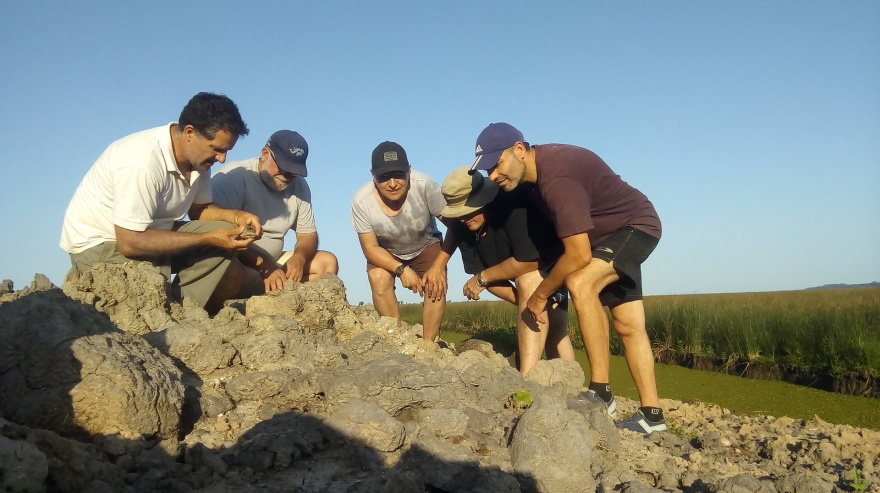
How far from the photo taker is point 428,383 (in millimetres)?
2975

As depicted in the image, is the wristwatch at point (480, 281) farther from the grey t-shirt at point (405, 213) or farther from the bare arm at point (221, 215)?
the bare arm at point (221, 215)

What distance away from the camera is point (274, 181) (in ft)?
16.1

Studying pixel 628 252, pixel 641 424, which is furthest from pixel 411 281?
pixel 641 424

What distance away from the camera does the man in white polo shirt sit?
3.84 metres

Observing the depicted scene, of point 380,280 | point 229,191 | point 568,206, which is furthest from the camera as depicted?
point 380,280

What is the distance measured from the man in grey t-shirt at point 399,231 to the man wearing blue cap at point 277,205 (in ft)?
1.18

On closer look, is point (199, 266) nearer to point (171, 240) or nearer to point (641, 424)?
point (171, 240)

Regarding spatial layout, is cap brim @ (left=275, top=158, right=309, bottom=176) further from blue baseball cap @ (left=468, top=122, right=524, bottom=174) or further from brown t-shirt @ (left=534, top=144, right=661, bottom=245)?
brown t-shirt @ (left=534, top=144, right=661, bottom=245)

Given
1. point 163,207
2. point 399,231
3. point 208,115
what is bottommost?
point 399,231

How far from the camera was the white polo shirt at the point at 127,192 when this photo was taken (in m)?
3.82

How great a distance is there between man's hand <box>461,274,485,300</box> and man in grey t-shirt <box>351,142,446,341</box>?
26 cm

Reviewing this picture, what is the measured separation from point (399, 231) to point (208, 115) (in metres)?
1.84

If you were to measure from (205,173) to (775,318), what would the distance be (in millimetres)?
7465

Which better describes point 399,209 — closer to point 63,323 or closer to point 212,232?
point 212,232
